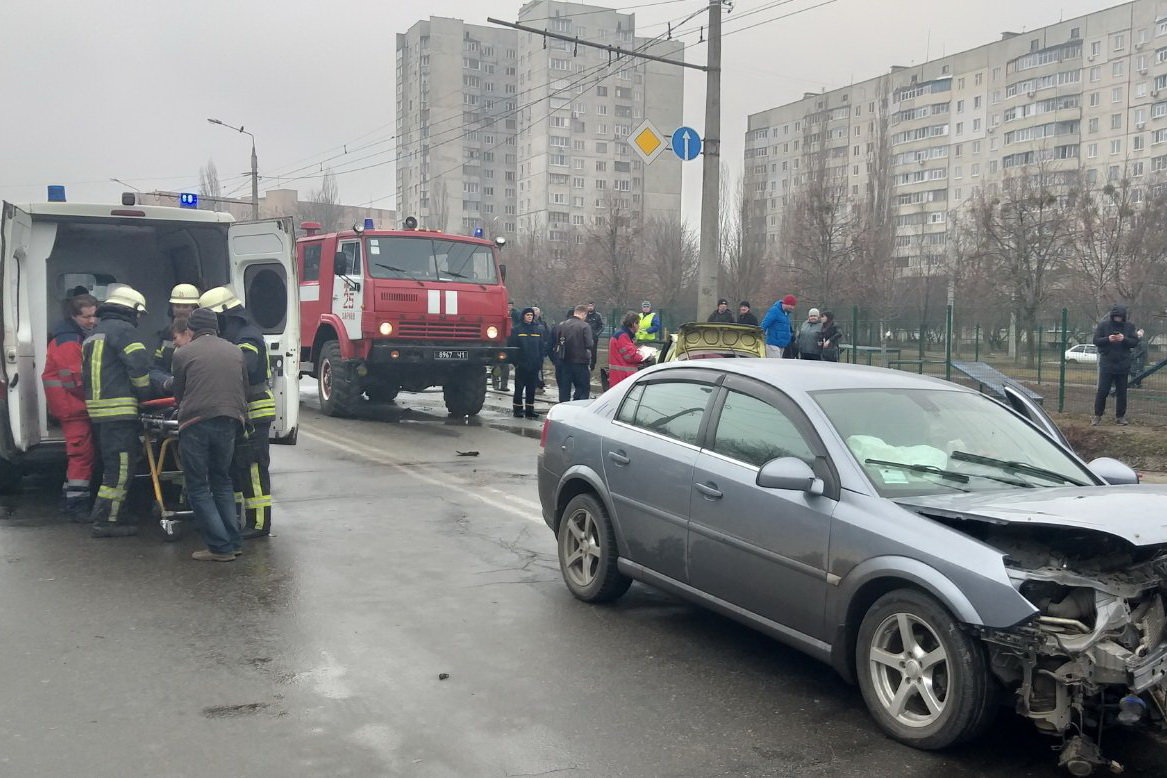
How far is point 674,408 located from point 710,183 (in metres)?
12.2

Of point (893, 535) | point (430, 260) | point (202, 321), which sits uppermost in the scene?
point (430, 260)

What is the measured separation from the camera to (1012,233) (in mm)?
36125

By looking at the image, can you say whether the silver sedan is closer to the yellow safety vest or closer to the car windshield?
the car windshield

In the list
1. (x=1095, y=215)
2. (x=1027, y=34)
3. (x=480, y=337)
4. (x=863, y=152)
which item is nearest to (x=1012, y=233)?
(x=1095, y=215)

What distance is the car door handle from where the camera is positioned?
5.21 meters

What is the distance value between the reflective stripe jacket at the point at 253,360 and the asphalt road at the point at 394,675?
3.18 feet

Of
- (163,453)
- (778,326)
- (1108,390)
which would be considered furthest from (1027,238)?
(163,453)

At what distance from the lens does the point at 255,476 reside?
7.83 metres

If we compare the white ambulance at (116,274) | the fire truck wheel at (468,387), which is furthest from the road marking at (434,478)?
the fire truck wheel at (468,387)

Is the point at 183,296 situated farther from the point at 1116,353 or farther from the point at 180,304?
the point at 1116,353

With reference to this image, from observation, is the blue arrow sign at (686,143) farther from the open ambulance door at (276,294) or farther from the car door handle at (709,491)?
the car door handle at (709,491)

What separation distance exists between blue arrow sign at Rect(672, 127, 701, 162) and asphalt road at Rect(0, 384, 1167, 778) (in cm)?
1107

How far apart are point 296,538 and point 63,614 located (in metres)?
2.11

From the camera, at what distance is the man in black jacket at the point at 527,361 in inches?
674
